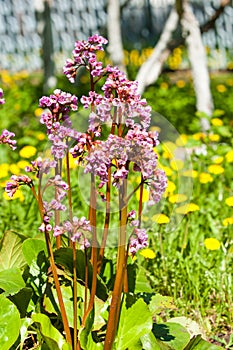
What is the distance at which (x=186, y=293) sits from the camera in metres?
2.87

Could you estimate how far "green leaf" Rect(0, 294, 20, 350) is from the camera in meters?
1.98

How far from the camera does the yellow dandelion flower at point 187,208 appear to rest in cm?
328

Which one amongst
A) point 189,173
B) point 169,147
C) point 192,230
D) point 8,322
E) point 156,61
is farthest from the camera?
point 156,61

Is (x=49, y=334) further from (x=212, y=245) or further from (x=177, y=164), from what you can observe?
(x=177, y=164)

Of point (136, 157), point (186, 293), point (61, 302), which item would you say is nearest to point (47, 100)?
point (136, 157)

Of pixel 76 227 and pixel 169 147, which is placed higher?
pixel 169 147

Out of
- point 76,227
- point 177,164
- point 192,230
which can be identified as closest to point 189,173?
point 177,164

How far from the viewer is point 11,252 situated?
7.95 ft

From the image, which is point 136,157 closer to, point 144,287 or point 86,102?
point 86,102

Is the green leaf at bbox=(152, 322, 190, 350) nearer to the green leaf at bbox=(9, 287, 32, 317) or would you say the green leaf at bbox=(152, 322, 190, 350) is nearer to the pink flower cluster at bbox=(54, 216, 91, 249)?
the green leaf at bbox=(9, 287, 32, 317)

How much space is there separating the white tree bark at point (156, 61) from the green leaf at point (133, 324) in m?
3.42

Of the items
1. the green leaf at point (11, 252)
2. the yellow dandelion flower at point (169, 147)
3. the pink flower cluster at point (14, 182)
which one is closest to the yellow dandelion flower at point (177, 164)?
the yellow dandelion flower at point (169, 147)

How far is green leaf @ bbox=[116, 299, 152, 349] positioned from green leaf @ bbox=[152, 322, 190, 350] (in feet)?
0.60

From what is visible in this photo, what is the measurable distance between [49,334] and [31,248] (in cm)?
33
